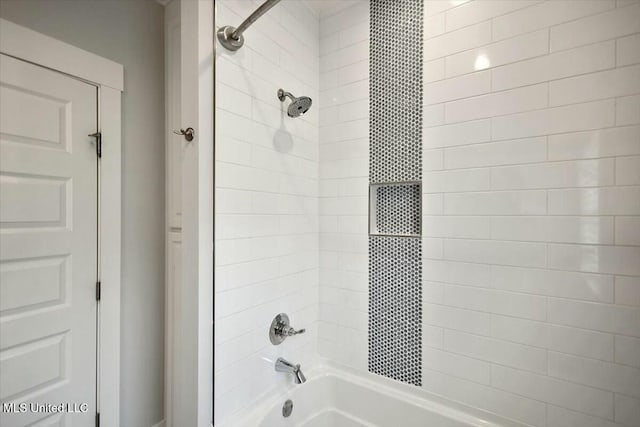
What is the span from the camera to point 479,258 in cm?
121

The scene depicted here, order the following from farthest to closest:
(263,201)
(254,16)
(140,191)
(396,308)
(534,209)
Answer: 1. (140,191)
2. (396,308)
3. (263,201)
4. (534,209)
5. (254,16)

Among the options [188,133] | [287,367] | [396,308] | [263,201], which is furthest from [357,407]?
[188,133]

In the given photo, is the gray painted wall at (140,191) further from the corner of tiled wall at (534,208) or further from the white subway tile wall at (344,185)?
the corner of tiled wall at (534,208)

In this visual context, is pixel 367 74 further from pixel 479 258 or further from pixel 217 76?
pixel 479 258

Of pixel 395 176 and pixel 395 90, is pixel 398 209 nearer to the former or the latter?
pixel 395 176

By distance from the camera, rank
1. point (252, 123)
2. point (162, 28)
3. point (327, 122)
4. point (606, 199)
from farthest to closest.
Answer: point (162, 28) → point (327, 122) → point (252, 123) → point (606, 199)

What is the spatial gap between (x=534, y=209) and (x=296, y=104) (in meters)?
1.13

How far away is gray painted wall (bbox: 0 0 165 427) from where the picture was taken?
5.25 ft

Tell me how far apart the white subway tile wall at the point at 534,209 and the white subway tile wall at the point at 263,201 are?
25.7 inches

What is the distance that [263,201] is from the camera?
1.30 m

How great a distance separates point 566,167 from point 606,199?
167mm

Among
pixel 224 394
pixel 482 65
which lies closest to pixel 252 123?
pixel 482 65

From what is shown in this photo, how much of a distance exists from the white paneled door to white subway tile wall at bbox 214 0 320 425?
0.93 meters

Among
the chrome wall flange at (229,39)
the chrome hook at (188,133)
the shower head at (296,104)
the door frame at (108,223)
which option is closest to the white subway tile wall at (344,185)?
the shower head at (296,104)
